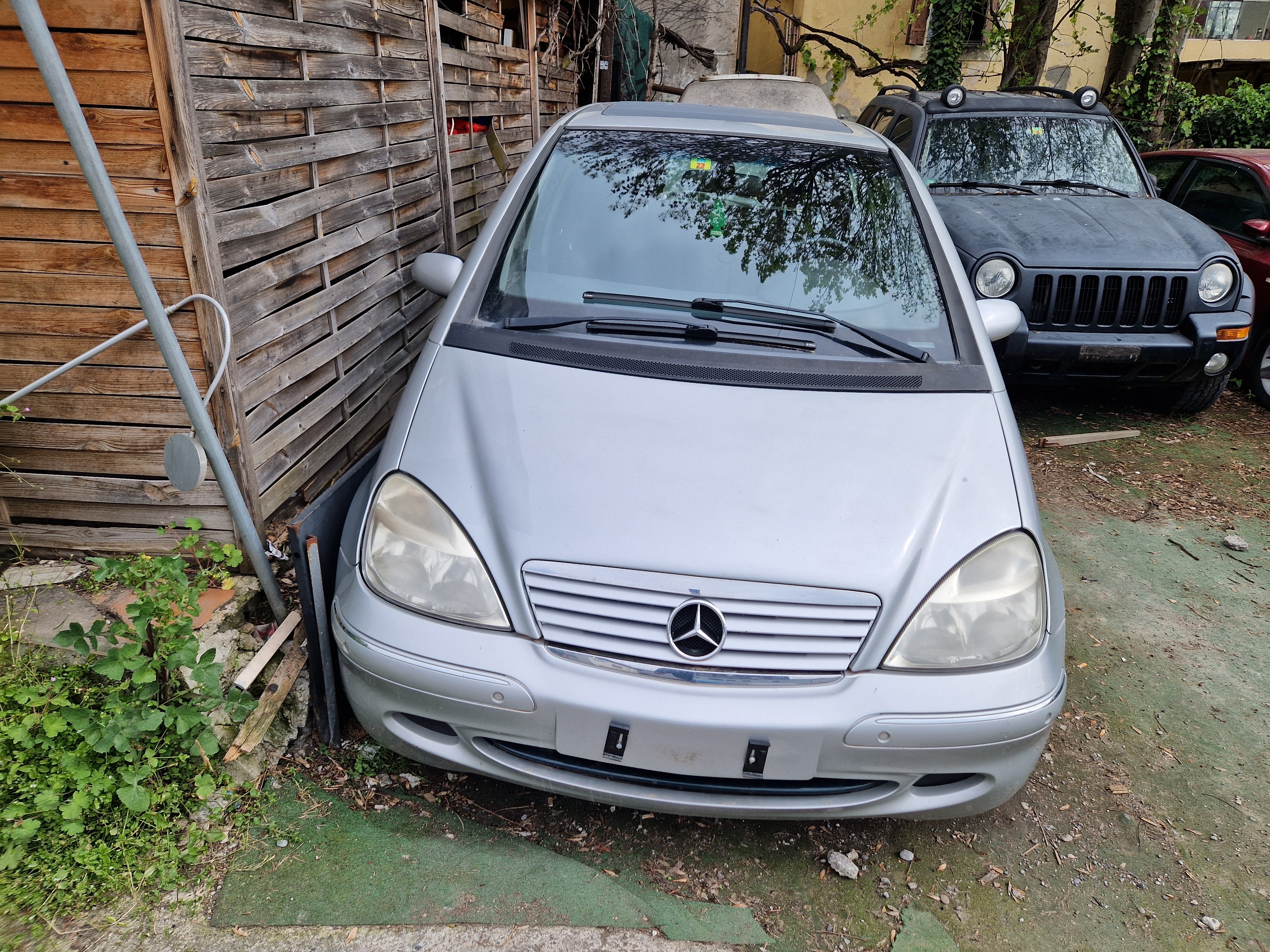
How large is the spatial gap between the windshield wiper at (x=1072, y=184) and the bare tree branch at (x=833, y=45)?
9203mm

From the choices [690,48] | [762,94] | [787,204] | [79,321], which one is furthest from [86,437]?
[690,48]

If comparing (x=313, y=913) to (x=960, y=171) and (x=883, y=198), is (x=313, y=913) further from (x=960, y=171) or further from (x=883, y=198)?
(x=960, y=171)

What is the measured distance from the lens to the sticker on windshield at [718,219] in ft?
9.71

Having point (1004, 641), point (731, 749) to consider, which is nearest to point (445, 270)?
point (731, 749)

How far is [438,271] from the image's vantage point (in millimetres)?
3094

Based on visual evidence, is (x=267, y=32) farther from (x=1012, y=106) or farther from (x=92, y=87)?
(x=1012, y=106)

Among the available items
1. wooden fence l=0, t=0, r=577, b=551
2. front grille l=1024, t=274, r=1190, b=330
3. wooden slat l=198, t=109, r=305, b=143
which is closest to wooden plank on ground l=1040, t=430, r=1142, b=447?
front grille l=1024, t=274, r=1190, b=330

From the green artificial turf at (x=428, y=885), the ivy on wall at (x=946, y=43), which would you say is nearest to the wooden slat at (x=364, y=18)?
the green artificial turf at (x=428, y=885)

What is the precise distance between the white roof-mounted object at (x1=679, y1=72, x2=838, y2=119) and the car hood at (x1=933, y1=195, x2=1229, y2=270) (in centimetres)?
273

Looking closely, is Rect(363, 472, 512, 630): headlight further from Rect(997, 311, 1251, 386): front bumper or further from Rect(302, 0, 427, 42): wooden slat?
Rect(997, 311, 1251, 386): front bumper

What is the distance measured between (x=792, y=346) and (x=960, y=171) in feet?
13.9

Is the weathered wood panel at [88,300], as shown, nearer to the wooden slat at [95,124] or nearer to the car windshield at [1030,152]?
the wooden slat at [95,124]

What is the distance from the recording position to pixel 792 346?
2.59 m

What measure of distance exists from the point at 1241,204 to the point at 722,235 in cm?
563
